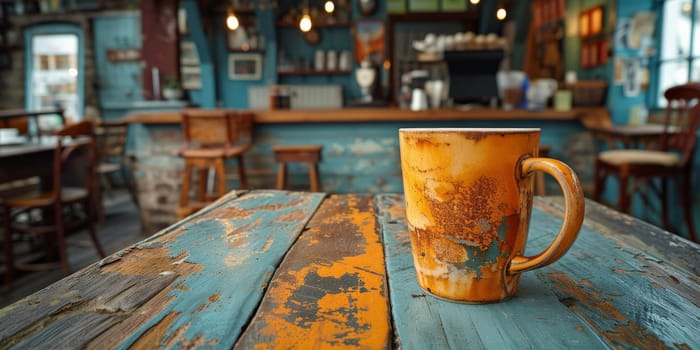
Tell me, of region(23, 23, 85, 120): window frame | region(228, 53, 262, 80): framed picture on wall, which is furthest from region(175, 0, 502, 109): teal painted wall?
region(23, 23, 85, 120): window frame

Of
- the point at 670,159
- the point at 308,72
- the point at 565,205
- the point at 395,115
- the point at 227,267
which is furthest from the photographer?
the point at 308,72

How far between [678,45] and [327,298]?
454 cm

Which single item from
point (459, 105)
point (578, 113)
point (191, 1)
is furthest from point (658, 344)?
point (191, 1)

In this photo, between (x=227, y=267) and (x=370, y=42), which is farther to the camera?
(x=370, y=42)

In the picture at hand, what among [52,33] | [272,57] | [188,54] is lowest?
[272,57]

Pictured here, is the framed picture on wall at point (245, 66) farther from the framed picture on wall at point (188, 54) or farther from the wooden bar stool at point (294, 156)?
the wooden bar stool at point (294, 156)

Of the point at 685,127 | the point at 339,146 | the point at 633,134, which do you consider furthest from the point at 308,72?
the point at 685,127

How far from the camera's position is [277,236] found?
2.31 ft

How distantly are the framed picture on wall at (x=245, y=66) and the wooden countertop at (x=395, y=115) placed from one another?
3884 mm

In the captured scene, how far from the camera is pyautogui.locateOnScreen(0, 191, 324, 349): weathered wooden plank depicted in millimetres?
390

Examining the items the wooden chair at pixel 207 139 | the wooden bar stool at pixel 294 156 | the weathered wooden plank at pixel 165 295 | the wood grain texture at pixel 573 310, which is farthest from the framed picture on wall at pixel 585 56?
the weathered wooden plank at pixel 165 295

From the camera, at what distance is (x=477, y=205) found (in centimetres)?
43

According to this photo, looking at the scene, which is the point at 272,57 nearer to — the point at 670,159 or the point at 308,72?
the point at 308,72

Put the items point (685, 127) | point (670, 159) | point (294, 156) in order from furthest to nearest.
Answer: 1. point (294, 156)
2. point (685, 127)
3. point (670, 159)
